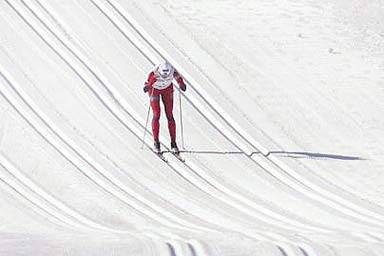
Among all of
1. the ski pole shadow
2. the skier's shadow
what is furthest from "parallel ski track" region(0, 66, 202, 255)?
the ski pole shadow

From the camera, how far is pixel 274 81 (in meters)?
19.5

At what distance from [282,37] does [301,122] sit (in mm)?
4026

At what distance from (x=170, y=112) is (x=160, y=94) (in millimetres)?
347

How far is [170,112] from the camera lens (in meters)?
16.9

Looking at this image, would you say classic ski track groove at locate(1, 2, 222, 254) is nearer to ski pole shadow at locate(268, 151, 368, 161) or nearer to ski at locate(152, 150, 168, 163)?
ski at locate(152, 150, 168, 163)

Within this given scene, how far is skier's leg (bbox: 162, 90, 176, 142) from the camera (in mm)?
16734

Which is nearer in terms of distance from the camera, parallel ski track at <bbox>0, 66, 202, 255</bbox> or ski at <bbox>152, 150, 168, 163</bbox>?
parallel ski track at <bbox>0, 66, 202, 255</bbox>

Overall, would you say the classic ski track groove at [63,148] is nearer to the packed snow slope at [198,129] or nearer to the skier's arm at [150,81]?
the packed snow slope at [198,129]

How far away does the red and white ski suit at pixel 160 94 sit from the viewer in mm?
16594

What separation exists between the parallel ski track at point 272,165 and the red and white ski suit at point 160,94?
1.21m

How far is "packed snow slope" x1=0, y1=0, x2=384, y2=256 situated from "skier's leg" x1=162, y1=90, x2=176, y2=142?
435 mm

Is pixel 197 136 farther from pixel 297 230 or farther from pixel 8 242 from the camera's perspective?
pixel 8 242

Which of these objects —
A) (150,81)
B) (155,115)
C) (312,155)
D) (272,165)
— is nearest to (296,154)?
(312,155)

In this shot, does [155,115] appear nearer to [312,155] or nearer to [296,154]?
[296,154]
